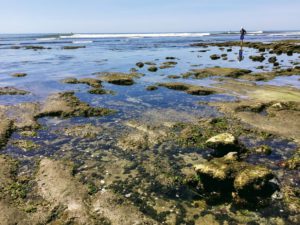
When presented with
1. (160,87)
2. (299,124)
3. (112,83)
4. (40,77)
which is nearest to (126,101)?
(160,87)

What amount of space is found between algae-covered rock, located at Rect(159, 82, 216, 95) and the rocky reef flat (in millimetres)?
162

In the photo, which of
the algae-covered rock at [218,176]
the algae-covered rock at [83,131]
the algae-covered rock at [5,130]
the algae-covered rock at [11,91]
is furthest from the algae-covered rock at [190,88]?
the algae-covered rock at [218,176]

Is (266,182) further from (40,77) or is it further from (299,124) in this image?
(40,77)

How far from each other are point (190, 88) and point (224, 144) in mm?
17934

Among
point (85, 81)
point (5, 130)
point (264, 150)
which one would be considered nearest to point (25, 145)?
point (5, 130)

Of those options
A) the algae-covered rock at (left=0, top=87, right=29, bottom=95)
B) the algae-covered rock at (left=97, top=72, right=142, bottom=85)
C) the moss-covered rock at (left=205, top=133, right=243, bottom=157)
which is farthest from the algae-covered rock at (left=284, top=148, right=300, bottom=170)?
the algae-covered rock at (left=0, top=87, right=29, bottom=95)

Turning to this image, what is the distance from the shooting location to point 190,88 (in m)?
36.1

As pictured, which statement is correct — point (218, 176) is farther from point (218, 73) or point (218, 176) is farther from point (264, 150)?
point (218, 73)

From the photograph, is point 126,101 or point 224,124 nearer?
point 224,124

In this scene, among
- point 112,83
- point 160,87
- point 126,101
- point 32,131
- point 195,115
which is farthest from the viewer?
point 112,83

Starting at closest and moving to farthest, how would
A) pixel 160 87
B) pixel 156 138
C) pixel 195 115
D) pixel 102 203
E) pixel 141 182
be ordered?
1. pixel 102 203
2. pixel 141 182
3. pixel 156 138
4. pixel 195 115
5. pixel 160 87

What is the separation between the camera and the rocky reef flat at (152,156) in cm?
1367

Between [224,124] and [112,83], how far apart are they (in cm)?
2126

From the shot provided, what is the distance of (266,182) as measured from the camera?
14445 millimetres
